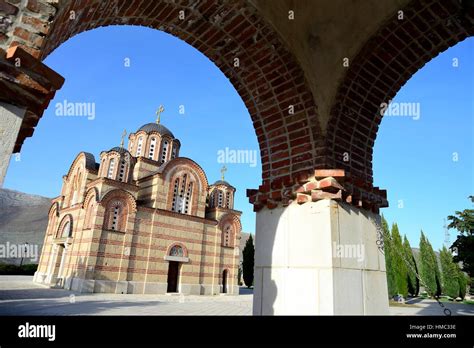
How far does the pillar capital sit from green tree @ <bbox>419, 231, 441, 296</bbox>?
32997 mm

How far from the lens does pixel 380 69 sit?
3.41 metres

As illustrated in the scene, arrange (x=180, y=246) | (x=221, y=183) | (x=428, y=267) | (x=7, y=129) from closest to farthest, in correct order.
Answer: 1. (x=7, y=129)
2. (x=180, y=246)
3. (x=428, y=267)
4. (x=221, y=183)

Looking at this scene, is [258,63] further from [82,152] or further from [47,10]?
[82,152]

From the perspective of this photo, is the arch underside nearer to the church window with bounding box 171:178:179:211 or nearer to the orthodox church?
the orthodox church

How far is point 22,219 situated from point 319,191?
233 feet

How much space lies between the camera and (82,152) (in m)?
26.8

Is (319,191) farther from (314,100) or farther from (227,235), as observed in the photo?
(227,235)

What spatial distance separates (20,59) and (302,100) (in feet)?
8.72

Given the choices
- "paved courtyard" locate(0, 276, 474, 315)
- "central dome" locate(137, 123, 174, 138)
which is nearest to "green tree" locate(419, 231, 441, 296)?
"paved courtyard" locate(0, 276, 474, 315)

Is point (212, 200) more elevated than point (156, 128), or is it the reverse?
point (156, 128)

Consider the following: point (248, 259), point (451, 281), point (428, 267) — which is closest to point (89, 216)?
point (248, 259)

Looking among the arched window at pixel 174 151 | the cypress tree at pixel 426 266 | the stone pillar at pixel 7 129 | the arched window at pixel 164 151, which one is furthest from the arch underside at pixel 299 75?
the cypress tree at pixel 426 266
